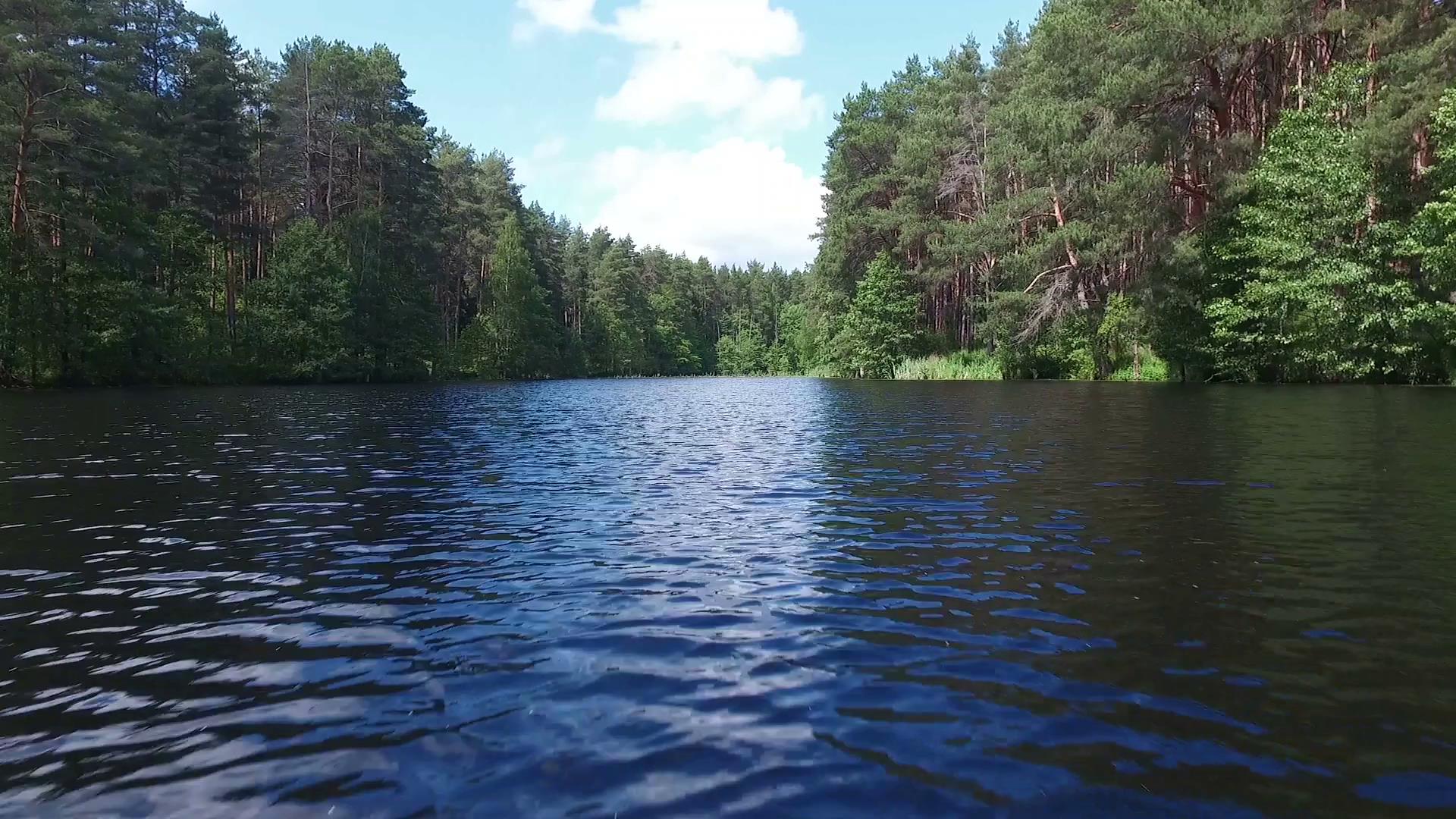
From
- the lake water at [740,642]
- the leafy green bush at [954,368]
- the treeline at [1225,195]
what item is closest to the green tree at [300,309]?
the leafy green bush at [954,368]

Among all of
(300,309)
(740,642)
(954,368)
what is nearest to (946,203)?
(954,368)

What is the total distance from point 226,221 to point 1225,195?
6818 centimetres

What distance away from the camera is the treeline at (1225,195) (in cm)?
3534

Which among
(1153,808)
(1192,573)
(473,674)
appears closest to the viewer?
(1153,808)

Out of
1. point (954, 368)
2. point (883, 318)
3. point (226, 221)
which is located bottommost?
point (954, 368)

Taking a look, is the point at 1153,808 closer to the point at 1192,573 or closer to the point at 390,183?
the point at 1192,573

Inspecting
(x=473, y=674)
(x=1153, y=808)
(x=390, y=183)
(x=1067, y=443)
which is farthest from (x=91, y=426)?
(x=390, y=183)

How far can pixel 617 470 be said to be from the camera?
16047 millimetres

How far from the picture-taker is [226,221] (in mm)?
63719

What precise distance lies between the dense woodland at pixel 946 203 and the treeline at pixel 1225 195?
0.19m

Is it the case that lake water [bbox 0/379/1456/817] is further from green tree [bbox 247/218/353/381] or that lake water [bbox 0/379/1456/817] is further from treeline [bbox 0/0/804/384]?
green tree [bbox 247/218/353/381]

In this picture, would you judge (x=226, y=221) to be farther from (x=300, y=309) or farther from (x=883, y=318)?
(x=883, y=318)

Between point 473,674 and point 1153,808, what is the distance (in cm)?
423

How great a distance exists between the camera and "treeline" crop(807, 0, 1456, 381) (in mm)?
35344
